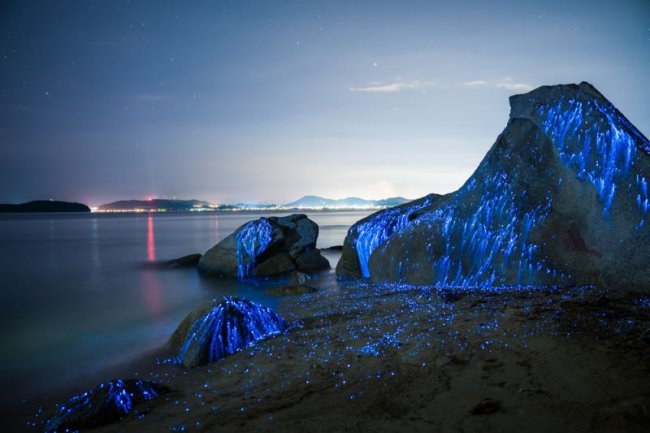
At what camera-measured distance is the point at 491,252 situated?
6.38 meters

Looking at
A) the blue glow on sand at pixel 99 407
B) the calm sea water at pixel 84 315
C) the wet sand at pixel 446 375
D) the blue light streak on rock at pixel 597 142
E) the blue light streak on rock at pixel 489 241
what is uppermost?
the blue light streak on rock at pixel 597 142

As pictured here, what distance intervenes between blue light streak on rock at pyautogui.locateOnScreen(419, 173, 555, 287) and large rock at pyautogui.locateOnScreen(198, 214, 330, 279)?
5.58 m

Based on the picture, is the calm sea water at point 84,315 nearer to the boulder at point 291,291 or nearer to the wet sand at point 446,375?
the boulder at point 291,291

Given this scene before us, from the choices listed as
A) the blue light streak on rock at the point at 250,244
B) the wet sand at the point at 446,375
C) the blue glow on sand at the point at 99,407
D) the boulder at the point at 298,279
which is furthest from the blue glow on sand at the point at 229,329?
the blue light streak on rock at the point at 250,244

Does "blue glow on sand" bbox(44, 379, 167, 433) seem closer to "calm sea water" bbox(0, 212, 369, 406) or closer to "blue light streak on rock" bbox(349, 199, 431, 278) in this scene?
"calm sea water" bbox(0, 212, 369, 406)

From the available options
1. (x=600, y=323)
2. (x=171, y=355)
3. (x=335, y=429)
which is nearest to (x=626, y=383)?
(x=600, y=323)

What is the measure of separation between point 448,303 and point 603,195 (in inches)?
92.9

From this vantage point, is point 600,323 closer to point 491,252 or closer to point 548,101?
point 491,252

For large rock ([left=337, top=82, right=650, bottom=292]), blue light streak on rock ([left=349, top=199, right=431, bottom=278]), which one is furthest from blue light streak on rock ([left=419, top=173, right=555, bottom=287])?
blue light streak on rock ([left=349, top=199, right=431, bottom=278])

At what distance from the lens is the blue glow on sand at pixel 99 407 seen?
128 inches

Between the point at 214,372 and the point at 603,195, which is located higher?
the point at 603,195

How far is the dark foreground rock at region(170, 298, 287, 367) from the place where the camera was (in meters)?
4.74

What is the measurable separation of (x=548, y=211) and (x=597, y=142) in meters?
1.10

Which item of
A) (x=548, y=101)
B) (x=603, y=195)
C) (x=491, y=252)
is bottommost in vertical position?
(x=491, y=252)
